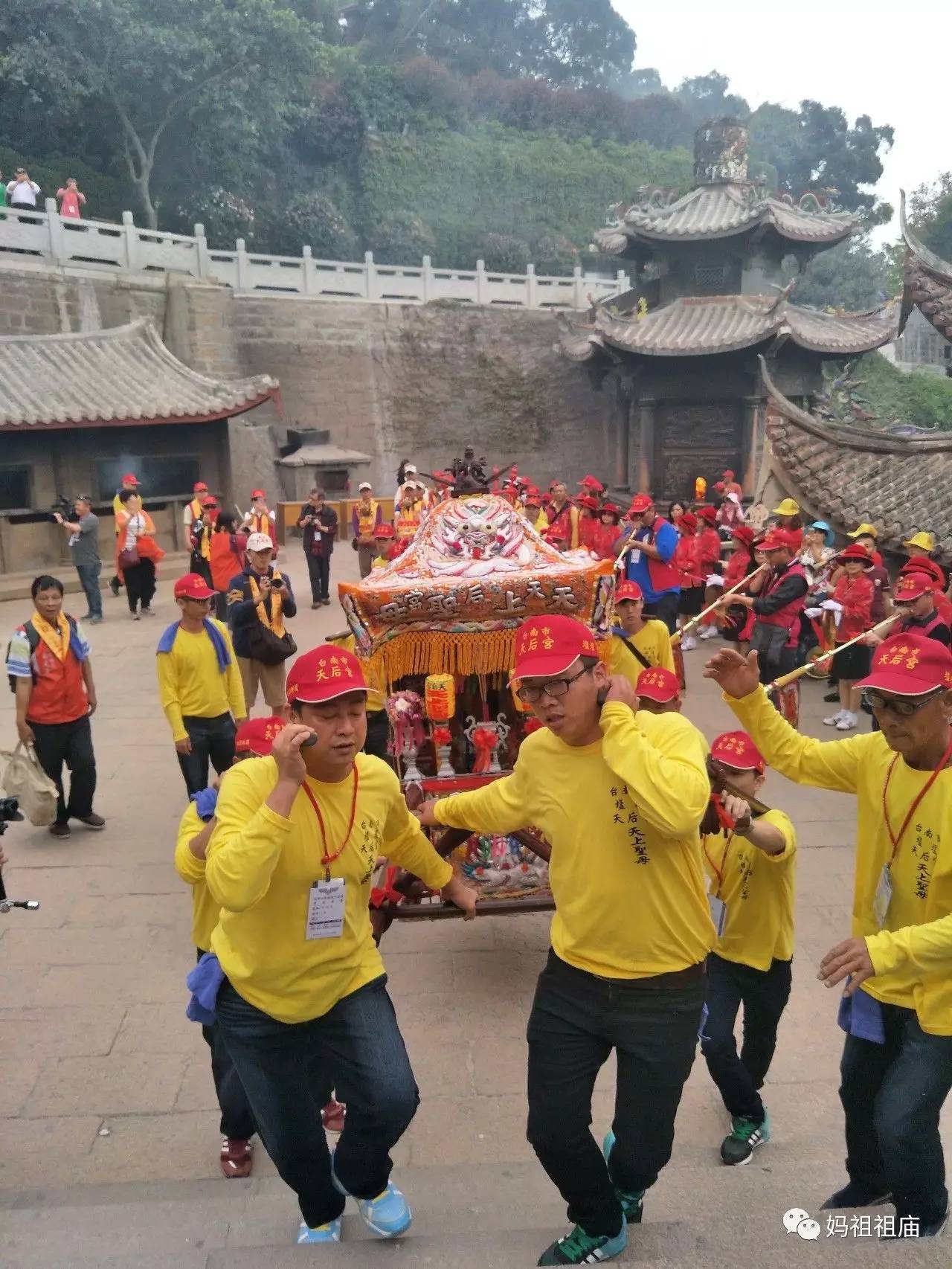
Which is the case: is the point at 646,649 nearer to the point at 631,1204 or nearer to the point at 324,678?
the point at 631,1204

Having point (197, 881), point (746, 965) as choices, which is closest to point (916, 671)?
point (746, 965)

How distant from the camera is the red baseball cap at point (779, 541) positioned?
307 inches

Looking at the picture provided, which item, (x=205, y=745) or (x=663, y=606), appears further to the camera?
(x=663, y=606)

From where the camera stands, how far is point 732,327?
19.6m

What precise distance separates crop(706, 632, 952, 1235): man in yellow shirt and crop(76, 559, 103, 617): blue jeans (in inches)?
457

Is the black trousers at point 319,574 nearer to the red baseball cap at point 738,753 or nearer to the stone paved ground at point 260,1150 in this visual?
the stone paved ground at point 260,1150

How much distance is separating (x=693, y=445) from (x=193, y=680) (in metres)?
16.0

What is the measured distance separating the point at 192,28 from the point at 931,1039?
30.2 metres

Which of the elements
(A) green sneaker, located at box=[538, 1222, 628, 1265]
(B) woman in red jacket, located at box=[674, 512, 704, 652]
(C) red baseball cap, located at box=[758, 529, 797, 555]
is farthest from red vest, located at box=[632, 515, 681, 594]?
(A) green sneaker, located at box=[538, 1222, 628, 1265]

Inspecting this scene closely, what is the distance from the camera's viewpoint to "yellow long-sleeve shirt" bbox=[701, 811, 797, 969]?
3430 mm

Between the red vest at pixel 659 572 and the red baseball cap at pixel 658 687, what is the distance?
5.27 metres

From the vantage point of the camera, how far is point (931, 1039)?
8.79 ft

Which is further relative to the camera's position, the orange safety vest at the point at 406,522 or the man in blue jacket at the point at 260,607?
the orange safety vest at the point at 406,522

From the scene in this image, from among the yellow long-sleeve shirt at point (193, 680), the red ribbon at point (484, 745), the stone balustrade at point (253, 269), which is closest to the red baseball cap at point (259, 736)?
the red ribbon at point (484, 745)
